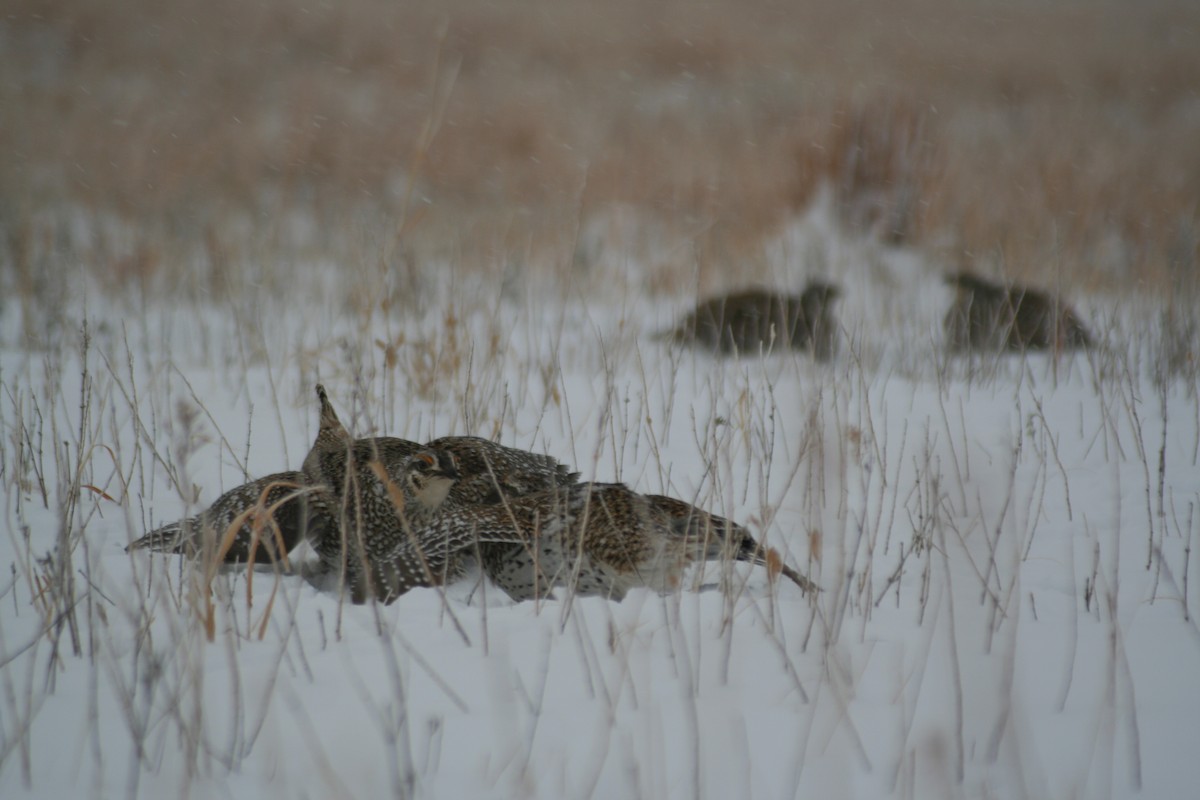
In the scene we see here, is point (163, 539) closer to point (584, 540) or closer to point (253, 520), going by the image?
point (253, 520)

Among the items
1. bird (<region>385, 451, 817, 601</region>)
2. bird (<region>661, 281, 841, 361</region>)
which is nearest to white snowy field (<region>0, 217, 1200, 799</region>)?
bird (<region>385, 451, 817, 601</region>)

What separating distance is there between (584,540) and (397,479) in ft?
2.58

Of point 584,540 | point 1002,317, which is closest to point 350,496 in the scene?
point 584,540

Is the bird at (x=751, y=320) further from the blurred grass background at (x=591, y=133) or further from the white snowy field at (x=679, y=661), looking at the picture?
the white snowy field at (x=679, y=661)

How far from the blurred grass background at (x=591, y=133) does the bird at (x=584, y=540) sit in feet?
5.27

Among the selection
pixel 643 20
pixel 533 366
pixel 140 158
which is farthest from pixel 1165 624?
pixel 643 20

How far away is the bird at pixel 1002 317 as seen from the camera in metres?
5.37

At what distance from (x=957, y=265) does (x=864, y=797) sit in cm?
666

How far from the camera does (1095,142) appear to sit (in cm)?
1164

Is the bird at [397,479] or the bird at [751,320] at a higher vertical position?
the bird at [751,320]

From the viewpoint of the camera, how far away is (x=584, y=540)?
2455mm

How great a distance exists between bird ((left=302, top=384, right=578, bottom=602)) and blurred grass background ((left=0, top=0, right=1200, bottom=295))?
1.17m

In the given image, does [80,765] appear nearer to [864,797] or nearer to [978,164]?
[864,797]

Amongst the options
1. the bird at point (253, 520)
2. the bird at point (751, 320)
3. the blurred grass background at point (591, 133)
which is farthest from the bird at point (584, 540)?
the bird at point (751, 320)
